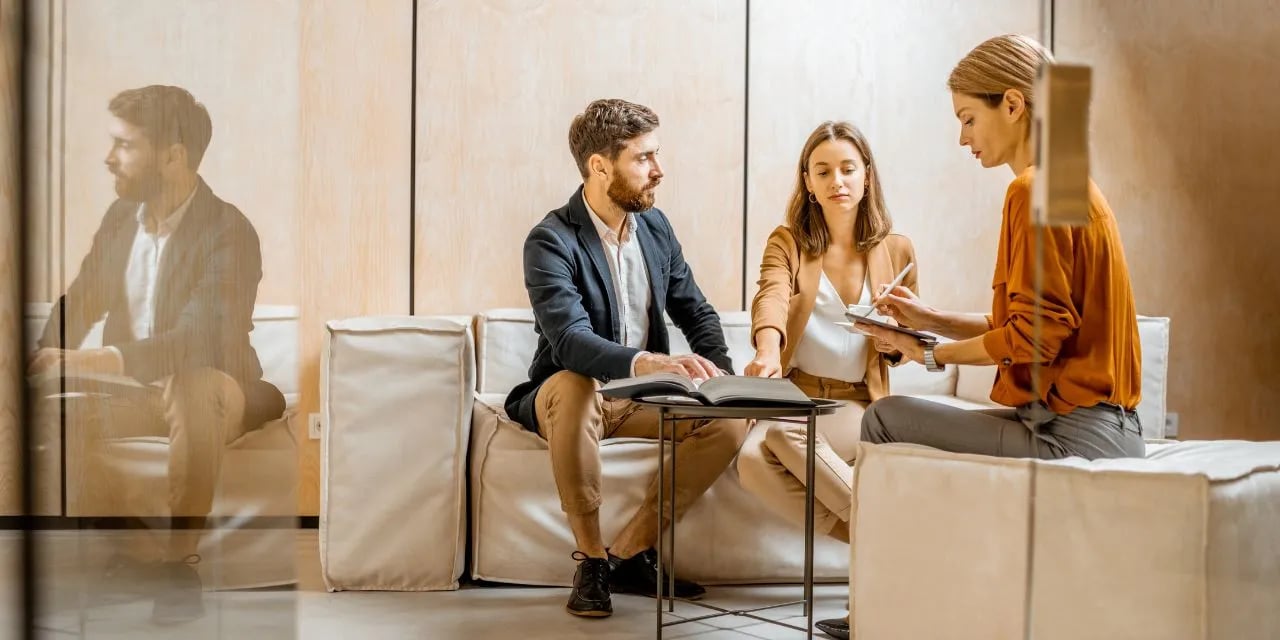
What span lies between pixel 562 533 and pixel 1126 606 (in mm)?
1542

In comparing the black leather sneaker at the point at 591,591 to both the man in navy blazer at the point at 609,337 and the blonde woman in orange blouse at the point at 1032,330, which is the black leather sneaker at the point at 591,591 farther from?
the blonde woman in orange blouse at the point at 1032,330

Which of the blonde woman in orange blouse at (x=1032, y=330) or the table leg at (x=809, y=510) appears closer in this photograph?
the blonde woman in orange blouse at (x=1032, y=330)

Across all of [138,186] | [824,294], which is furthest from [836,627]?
[138,186]

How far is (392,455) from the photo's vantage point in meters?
2.81

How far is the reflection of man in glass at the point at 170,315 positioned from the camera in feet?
3.28

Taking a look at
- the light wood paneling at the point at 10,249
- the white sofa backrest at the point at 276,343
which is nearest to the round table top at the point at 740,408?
the white sofa backrest at the point at 276,343

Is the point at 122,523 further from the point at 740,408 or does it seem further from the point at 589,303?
the point at 589,303

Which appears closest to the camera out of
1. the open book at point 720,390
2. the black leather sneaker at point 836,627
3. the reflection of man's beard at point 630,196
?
the open book at point 720,390

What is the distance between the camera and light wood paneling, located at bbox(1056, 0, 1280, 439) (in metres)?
1.52

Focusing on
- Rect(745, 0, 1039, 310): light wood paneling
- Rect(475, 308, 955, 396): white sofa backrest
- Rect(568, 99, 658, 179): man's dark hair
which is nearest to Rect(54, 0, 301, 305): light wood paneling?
Rect(568, 99, 658, 179): man's dark hair

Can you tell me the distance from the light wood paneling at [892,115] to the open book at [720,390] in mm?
1558

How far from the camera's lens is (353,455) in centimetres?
281

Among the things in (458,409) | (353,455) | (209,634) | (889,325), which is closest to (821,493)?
(889,325)

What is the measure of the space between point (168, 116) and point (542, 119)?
8.76 ft
